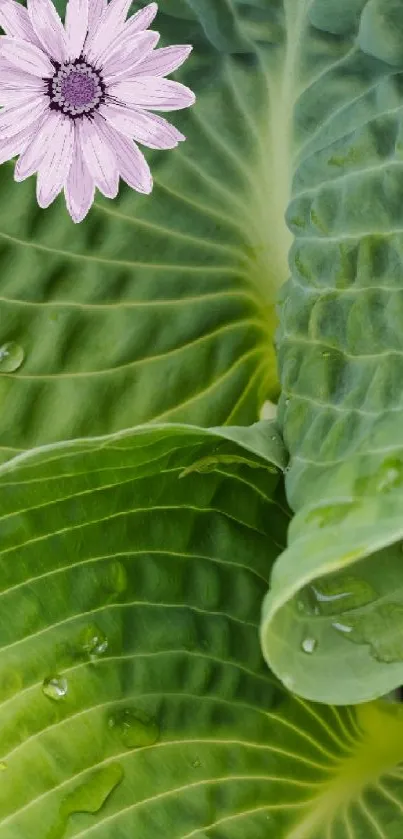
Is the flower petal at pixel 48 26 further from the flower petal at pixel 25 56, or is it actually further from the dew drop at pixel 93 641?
the dew drop at pixel 93 641

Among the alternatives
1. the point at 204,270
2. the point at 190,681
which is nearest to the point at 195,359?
the point at 204,270

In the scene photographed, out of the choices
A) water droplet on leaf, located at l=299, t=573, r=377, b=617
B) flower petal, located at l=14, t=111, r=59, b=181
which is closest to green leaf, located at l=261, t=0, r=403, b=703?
water droplet on leaf, located at l=299, t=573, r=377, b=617

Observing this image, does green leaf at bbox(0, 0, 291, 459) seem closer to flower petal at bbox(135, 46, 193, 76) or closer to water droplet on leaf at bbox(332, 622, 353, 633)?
flower petal at bbox(135, 46, 193, 76)

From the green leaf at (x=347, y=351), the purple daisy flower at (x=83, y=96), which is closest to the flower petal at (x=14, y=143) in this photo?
the purple daisy flower at (x=83, y=96)

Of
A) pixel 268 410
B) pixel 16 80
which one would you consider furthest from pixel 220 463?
pixel 16 80

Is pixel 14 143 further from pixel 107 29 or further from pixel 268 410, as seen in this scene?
pixel 268 410

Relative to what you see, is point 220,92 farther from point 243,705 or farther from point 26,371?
point 243,705
